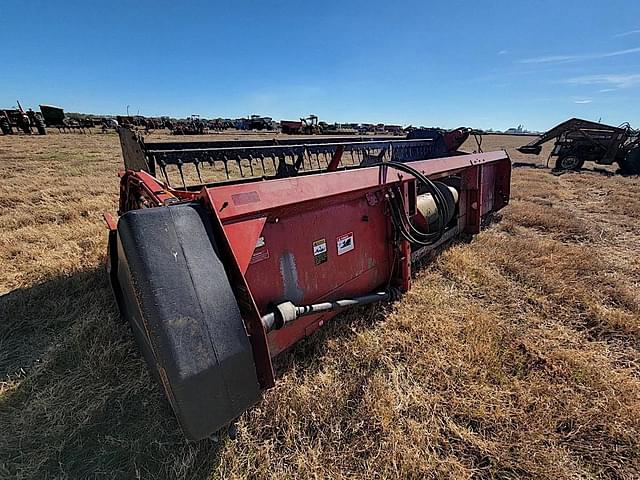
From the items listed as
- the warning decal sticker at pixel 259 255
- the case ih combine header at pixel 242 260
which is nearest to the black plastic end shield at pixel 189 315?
the case ih combine header at pixel 242 260

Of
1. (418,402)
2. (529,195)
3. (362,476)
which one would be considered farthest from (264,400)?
(529,195)

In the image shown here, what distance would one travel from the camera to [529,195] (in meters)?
6.75

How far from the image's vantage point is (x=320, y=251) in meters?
1.97

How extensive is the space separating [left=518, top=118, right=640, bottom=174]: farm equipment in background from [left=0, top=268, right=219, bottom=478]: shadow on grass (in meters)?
12.9

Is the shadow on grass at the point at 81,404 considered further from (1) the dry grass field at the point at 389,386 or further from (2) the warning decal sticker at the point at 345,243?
(2) the warning decal sticker at the point at 345,243

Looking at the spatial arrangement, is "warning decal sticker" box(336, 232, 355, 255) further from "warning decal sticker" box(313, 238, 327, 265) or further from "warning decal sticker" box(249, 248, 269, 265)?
"warning decal sticker" box(249, 248, 269, 265)

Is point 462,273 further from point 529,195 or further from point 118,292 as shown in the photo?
point 529,195

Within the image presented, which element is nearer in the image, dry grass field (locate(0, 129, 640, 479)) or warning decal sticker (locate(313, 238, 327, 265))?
dry grass field (locate(0, 129, 640, 479))

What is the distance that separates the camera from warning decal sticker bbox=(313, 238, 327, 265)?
1.95 m

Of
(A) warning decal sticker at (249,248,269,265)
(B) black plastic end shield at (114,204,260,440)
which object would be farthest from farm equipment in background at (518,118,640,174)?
(B) black plastic end shield at (114,204,260,440)

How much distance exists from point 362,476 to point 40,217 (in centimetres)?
525

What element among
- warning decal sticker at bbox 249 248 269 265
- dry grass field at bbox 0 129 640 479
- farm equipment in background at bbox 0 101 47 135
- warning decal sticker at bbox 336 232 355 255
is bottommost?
dry grass field at bbox 0 129 640 479

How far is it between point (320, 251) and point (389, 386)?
2.73 ft

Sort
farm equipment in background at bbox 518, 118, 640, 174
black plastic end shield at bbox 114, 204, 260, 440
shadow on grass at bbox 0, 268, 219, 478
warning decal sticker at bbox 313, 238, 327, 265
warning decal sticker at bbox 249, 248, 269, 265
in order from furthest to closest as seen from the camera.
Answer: farm equipment in background at bbox 518, 118, 640, 174 → warning decal sticker at bbox 313, 238, 327, 265 → warning decal sticker at bbox 249, 248, 269, 265 → shadow on grass at bbox 0, 268, 219, 478 → black plastic end shield at bbox 114, 204, 260, 440
